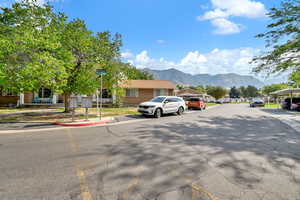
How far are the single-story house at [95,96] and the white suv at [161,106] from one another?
24.6 feet

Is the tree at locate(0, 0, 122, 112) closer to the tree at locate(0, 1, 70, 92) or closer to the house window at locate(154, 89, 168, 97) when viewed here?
the tree at locate(0, 1, 70, 92)

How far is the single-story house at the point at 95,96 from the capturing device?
2120cm

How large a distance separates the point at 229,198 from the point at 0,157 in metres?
5.92

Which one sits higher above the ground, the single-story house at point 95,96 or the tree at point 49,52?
the tree at point 49,52

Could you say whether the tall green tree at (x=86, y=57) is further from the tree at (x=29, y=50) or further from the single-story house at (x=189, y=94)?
the single-story house at (x=189, y=94)

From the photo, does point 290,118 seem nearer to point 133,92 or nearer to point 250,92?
point 133,92

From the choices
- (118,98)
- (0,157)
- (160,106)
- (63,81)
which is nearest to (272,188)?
(0,157)

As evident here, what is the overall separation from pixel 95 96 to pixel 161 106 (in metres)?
16.1

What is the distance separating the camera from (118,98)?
2281 cm

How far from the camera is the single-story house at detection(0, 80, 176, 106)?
21.2 metres

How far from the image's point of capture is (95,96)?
25.2 meters

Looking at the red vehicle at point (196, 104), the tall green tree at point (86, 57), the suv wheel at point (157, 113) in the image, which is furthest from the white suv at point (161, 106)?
the red vehicle at point (196, 104)

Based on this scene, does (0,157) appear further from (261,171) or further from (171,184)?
(261,171)

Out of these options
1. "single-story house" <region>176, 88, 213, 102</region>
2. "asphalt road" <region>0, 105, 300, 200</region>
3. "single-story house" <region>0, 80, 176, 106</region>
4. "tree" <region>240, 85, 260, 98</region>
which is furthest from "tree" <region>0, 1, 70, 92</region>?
"tree" <region>240, 85, 260, 98</region>
